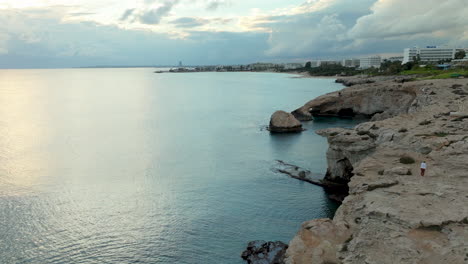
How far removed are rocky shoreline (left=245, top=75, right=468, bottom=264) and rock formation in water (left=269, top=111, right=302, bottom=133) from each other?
96.1 ft

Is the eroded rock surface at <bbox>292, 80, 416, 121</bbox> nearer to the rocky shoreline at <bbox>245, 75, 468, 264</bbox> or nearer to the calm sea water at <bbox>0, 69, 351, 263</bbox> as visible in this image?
the calm sea water at <bbox>0, 69, 351, 263</bbox>

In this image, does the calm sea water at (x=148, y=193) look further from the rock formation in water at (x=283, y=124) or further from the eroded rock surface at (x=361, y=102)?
the eroded rock surface at (x=361, y=102)

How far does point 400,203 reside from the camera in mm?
15461

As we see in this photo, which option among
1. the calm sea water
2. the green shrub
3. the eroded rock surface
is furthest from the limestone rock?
the eroded rock surface

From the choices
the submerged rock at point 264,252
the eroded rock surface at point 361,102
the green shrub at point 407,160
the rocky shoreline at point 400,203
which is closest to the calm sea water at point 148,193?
the submerged rock at point 264,252

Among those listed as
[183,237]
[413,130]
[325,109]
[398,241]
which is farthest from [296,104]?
[398,241]

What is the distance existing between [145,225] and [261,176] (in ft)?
47.8

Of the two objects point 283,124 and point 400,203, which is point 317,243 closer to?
point 400,203

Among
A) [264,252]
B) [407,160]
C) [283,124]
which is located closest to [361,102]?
[283,124]

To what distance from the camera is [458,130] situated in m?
25.5

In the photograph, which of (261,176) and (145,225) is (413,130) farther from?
(145,225)

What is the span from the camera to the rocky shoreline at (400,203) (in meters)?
12.7

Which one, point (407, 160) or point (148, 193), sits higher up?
point (407, 160)

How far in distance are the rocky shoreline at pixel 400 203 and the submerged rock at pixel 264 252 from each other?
0.69m
